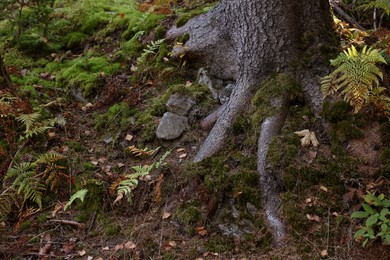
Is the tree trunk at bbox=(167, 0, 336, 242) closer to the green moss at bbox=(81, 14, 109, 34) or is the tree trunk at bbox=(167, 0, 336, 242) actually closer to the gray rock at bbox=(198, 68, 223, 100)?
the gray rock at bbox=(198, 68, 223, 100)

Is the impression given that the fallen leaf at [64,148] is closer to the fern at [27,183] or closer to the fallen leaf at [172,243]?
the fern at [27,183]

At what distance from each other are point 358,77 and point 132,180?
2.62 metres

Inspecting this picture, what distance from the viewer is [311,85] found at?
4.83 m

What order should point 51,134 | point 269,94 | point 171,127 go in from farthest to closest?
point 51,134
point 171,127
point 269,94

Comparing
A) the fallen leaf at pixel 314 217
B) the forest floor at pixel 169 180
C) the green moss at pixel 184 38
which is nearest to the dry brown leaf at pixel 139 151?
the forest floor at pixel 169 180

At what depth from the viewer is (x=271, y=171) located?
444cm

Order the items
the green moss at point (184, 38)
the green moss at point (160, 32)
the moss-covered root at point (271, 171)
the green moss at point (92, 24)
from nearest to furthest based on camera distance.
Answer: the moss-covered root at point (271, 171), the green moss at point (184, 38), the green moss at point (160, 32), the green moss at point (92, 24)

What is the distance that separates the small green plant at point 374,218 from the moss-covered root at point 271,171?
74cm

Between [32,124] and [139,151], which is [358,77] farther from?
[32,124]

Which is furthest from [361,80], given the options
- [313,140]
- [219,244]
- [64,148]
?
[64,148]

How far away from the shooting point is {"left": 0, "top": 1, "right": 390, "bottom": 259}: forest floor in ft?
13.4

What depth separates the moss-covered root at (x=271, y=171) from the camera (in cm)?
416

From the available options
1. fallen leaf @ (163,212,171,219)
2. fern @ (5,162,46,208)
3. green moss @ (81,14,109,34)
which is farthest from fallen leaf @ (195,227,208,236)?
green moss @ (81,14,109,34)

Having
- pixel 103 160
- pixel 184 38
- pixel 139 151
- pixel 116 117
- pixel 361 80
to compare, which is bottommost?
pixel 103 160
